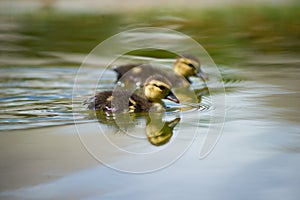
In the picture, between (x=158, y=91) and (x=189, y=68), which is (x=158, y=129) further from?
(x=189, y=68)

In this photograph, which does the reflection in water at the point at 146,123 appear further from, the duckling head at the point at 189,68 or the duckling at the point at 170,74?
the duckling head at the point at 189,68

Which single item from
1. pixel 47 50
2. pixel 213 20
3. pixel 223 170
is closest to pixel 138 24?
pixel 213 20

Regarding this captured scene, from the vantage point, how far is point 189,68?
4.38m

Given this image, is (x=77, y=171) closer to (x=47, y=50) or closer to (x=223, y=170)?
(x=223, y=170)

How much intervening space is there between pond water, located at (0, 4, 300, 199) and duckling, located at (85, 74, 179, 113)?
0.08 metres

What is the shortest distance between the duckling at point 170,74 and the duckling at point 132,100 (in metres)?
0.48

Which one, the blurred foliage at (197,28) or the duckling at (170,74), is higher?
the blurred foliage at (197,28)

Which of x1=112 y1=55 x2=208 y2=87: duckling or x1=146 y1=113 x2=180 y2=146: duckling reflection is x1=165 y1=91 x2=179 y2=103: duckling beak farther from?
x1=112 y1=55 x2=208 y2=87: duckling

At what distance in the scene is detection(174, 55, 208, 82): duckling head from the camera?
4398 mm

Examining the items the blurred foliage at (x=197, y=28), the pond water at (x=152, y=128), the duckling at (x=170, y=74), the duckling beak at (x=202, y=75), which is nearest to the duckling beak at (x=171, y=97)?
the pond water at (x=152, y=128)

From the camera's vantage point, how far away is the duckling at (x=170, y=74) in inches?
170

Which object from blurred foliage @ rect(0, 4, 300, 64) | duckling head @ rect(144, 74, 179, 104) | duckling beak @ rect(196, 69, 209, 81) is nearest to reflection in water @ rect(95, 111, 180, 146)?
duckling head @ rect(144, 74, 179, 104)

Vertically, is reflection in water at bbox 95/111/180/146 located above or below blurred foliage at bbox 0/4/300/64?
below

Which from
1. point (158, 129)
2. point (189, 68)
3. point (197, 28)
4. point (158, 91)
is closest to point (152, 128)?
point (158, 129)
